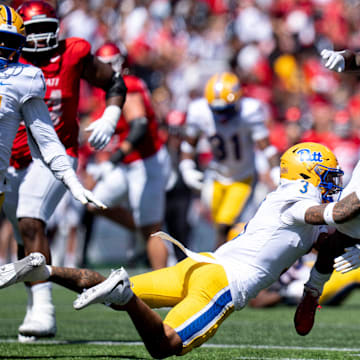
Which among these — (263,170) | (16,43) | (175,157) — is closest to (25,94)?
(16,43)

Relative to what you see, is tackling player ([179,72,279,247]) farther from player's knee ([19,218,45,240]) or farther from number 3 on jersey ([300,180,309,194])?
number 3 on jersey ([300,180,309,194])

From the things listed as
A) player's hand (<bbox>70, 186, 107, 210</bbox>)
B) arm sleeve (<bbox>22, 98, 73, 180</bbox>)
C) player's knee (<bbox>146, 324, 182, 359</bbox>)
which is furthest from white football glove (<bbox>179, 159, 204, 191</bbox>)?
player's knee (<bbox>146, 324, 182, 359</bbox>)

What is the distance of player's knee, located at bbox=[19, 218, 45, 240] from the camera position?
15.4 ft

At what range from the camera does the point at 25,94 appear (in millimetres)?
3912

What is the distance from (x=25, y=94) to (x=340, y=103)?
29.1 feet

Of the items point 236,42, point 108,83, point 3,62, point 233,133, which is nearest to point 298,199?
point 3,62

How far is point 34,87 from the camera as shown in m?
3.93

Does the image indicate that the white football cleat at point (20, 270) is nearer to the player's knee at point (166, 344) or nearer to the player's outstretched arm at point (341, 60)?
the player's knee at point (166, 344)

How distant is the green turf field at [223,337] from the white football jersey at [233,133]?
144cm

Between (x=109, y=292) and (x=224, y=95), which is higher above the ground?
(x=109, y=292)

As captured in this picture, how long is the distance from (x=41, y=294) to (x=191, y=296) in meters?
1.47

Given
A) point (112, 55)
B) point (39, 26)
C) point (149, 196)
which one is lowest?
point (149, 196)

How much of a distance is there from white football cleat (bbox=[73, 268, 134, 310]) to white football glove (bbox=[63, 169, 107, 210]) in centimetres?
57

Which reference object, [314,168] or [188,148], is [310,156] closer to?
[314,168]
